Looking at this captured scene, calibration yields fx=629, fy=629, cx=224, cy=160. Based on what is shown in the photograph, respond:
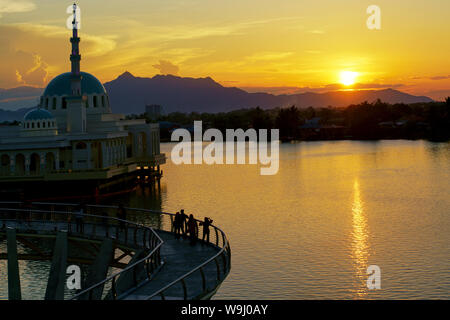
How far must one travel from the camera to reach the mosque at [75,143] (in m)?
71.1

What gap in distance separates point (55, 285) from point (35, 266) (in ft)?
37.5

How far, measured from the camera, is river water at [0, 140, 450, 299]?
34.8m

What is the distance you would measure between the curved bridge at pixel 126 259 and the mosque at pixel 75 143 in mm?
31929

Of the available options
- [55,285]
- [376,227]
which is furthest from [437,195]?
[55,285]

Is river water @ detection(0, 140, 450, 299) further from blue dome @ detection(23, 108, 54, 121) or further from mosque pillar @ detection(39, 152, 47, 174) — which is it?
blue dome @ detection(23, 108, 54, 121)

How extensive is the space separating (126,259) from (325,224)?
62.9ft

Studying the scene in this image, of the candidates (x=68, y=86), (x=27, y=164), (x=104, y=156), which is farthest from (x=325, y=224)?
(x=68, y=86)

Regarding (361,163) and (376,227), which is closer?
(376,227)

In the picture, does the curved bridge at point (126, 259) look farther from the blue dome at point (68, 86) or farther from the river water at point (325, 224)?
the blue dome at point (68, 86)

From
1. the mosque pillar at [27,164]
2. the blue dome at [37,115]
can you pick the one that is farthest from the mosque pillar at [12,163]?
the blue dome at [37,115]

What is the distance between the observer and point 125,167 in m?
81.0

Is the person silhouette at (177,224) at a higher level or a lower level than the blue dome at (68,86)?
lower

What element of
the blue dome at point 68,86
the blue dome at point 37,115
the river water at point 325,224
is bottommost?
the river water at point 325,224
